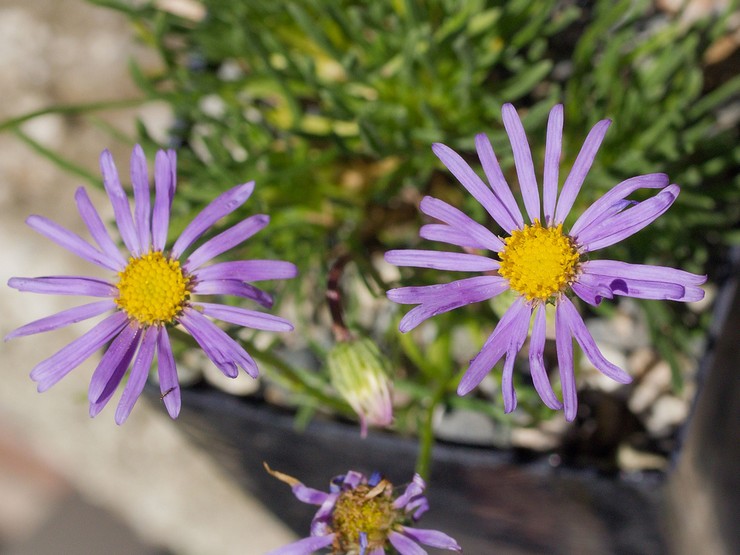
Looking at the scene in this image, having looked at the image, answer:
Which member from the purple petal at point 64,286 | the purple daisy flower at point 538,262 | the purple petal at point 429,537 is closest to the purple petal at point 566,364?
the purple daisy flower at point 538,262

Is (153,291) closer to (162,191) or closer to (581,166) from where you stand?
(162,191)

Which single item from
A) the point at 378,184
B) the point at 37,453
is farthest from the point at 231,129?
the point at 37,453

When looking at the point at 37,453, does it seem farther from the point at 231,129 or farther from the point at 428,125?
the point at 428,125

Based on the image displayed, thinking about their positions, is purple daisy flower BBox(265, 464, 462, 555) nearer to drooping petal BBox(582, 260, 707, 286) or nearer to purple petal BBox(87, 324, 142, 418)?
purple petal BBox(87, 324, 142, 418)

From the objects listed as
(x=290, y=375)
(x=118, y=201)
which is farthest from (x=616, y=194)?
(x=118, y=201)

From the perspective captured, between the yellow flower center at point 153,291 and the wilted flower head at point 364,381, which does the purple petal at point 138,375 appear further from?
the wilted flower head at point 364,381

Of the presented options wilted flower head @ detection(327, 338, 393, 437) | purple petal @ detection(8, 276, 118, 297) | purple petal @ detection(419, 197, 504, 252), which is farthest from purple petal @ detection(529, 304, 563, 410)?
purple petal @ detection(8, 276, 118, 297)
